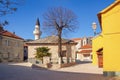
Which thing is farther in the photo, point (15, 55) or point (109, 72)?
point (15, 55)

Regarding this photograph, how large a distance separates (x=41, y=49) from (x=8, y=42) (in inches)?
571

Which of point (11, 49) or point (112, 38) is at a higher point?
point (11, 49)

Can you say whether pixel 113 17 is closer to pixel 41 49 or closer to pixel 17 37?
pixel 41 49

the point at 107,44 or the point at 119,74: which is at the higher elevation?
the point at 107,44

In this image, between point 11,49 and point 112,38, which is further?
point 11,49

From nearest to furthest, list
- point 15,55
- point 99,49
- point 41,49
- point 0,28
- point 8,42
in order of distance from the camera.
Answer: point 0,28 → point 99,49 → point 41,49 → point 8,42 → point 15,55

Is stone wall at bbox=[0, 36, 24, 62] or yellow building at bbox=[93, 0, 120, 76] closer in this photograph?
yellow building at bbox=[93, 0, 120, 76]

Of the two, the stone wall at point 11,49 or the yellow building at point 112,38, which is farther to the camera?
the stone wall at point 11,49

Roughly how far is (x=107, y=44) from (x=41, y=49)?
2211 cm

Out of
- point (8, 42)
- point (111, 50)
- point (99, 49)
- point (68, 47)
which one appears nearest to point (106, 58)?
point (111, 50)

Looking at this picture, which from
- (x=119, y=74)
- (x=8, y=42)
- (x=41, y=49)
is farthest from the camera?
(x=8, y=42)

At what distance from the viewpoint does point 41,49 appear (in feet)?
124

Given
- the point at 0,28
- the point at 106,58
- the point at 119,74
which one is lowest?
the point at 119,74

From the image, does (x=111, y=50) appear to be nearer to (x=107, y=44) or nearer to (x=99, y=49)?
(x=107, y=44)
